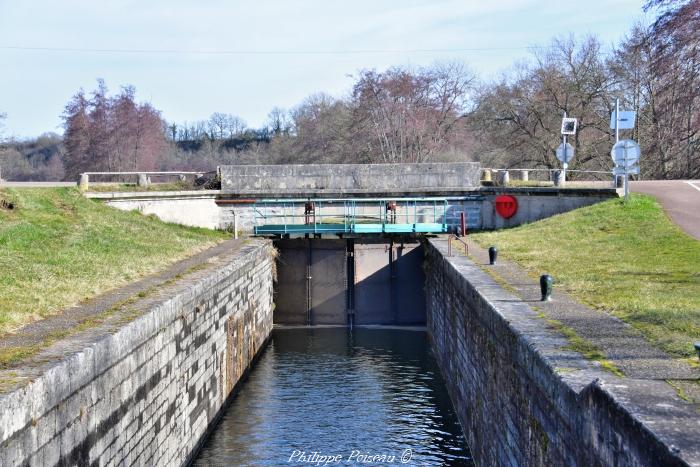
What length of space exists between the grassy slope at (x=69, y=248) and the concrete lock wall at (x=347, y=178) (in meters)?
2.63

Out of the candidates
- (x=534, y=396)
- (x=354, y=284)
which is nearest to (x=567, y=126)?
(x=354, y=284)

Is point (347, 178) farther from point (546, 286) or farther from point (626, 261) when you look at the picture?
point (546, 286)

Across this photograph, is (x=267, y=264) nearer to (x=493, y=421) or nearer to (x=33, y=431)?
(x=493, y=421)

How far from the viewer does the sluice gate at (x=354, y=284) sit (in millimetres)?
27250

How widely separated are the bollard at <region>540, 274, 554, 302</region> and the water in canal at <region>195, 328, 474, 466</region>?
11.4 ft

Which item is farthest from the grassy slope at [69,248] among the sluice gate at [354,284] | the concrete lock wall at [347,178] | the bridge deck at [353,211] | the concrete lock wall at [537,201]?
the concrete lock wall at [537,201]

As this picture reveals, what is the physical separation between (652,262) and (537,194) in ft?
38.1

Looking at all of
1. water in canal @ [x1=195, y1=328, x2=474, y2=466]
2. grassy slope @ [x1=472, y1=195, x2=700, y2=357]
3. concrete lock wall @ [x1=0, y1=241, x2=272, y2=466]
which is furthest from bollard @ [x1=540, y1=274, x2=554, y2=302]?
concrete lock wall @ [x1=0, y1=241, x2=272, y2=466]

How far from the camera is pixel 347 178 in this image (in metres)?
29.1

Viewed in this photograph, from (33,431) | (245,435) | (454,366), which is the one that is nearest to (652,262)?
(454,366)

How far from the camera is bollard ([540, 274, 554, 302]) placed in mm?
11945

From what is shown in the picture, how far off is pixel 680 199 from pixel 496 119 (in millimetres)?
19797

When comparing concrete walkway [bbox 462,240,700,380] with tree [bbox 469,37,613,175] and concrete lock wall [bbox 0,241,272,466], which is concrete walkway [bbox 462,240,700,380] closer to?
concrete lock wall [bbox 0,241,272,466]

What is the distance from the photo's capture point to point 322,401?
17719 millimetres
